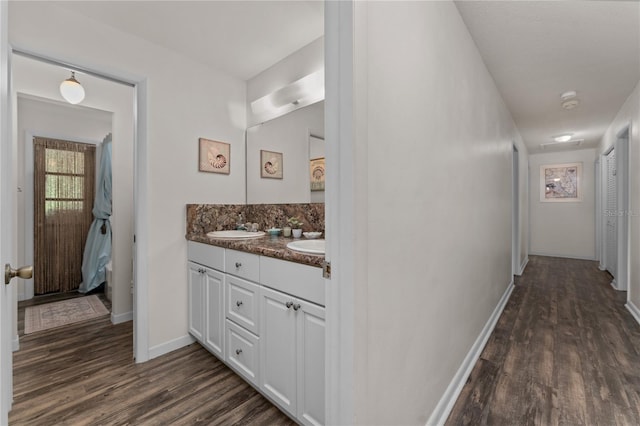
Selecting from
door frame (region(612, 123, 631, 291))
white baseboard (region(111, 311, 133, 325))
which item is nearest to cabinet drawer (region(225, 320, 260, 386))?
white baseboard (region(111, 311, 133, 325))

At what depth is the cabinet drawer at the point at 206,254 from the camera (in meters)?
1.96

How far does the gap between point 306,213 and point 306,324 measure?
109 centimetres

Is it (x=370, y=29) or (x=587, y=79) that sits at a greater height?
(x=587, y=79)

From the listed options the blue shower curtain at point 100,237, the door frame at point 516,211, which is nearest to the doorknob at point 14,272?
the blue shower curtain at point 100,237

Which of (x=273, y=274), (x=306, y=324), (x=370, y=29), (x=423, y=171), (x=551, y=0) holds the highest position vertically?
(x=551, y=0)

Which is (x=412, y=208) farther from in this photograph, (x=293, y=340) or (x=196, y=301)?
(x=196, y=301)

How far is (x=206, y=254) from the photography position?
212 cm

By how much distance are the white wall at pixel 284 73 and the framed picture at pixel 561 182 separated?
6342mm

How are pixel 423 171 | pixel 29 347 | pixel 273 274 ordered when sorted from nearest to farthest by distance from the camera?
pixel 423 171 < pixel 273 274 < pixel 29 347

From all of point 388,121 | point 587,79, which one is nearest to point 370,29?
point 388,121

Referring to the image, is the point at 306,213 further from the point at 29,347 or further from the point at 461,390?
the point at 29,347

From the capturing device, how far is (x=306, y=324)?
1.36 metres

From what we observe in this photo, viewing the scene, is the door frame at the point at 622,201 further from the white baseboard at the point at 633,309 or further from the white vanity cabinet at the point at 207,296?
the white vanity cabinet at the point at 207,296

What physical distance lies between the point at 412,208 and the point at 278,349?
37.8 inches
